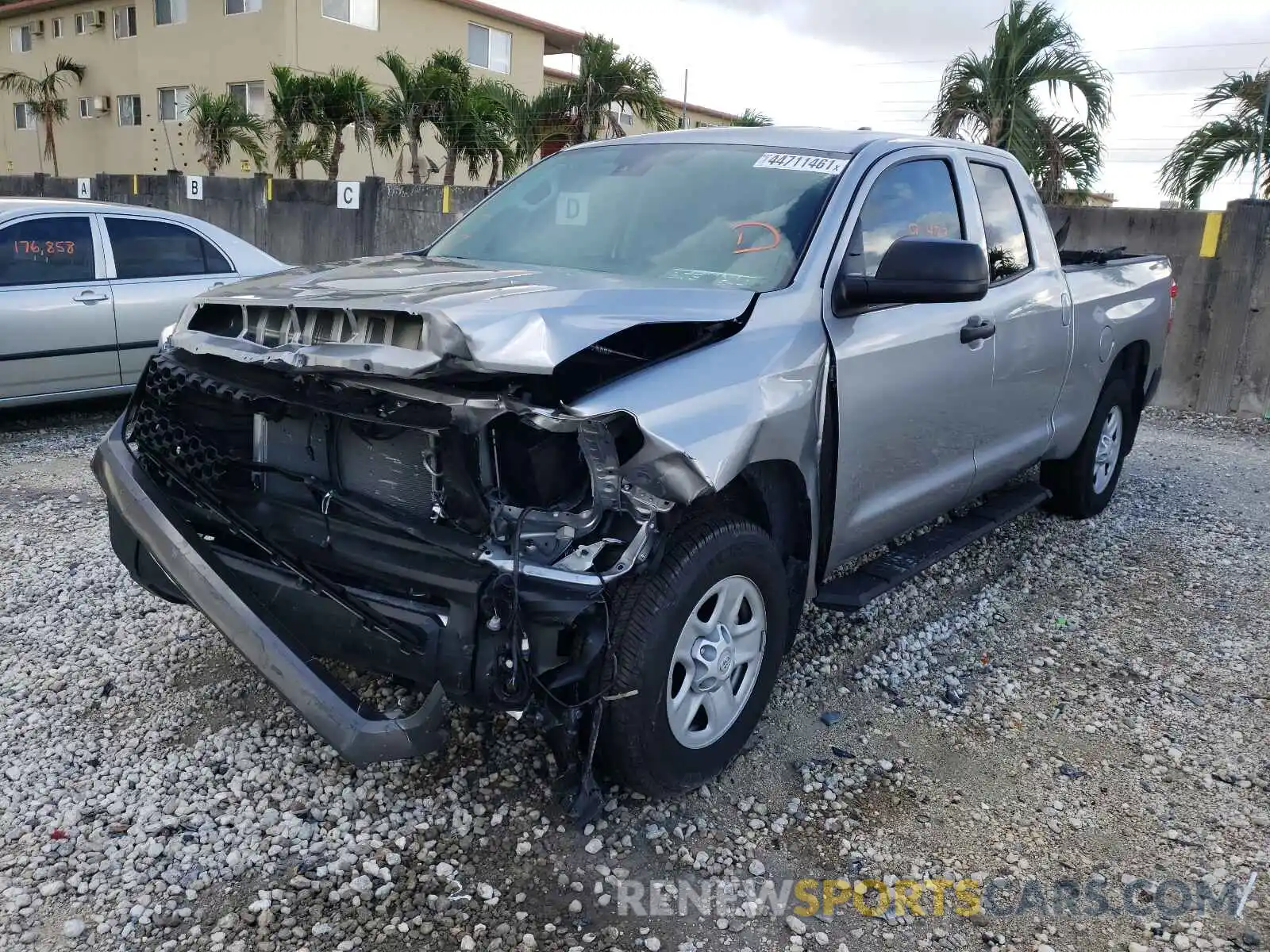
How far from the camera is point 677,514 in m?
2.78

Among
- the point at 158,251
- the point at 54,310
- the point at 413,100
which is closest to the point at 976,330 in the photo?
the point at 54,310

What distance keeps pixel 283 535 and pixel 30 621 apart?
6.36ft

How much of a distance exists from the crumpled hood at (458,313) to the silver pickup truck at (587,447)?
0.04 ft

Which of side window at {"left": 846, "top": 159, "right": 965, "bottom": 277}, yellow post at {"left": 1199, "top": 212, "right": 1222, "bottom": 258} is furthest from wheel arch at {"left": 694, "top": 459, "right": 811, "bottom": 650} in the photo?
yellow post at {"left": 1199, "top": 212, "right": 1222, "bottom": 258}

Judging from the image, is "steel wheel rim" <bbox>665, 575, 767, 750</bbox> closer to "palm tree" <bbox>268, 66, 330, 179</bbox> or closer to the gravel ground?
the gravel ground

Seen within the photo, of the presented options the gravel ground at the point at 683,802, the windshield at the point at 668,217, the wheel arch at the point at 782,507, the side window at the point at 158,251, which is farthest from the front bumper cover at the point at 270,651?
the side window at the point at 158,251

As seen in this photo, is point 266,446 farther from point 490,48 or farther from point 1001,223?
point 490,48

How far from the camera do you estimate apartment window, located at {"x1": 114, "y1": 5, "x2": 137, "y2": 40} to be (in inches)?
1089

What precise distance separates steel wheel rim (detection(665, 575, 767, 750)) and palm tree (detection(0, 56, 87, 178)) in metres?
32.3

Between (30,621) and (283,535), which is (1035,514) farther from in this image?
(30,621)

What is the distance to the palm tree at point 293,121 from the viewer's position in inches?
768

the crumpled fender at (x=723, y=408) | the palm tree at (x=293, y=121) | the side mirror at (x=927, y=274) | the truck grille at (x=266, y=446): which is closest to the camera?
the crumpled fender at (x=723, y=408)

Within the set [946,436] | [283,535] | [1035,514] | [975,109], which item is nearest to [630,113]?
[975,109]

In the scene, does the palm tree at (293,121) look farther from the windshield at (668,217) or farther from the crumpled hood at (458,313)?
the crumpled hood at (458,313)
